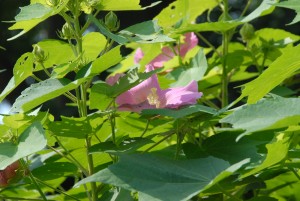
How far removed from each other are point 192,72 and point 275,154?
415 millimetres

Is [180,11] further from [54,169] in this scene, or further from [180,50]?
[54,169]

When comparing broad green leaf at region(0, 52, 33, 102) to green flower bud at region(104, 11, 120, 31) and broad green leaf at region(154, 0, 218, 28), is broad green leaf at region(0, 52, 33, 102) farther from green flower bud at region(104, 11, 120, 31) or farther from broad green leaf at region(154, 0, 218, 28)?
broad green leaf at region(154, 0, 218, 28)

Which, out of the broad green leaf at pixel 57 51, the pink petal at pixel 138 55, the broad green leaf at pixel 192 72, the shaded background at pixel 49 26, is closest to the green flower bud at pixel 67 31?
the broad green leaf at pixel 57 51

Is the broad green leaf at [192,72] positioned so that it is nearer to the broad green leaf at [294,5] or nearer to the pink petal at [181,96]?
the pink petal at [181,96]

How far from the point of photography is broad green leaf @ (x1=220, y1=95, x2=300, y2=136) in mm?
770

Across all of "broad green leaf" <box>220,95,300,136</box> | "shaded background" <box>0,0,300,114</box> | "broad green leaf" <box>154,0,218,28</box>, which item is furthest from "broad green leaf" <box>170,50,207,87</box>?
"shaded background" <box>0,0,300,114</box>

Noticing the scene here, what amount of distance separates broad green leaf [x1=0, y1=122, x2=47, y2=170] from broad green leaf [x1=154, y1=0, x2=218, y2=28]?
413 millimetres

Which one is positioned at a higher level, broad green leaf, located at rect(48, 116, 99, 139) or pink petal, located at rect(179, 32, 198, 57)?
broad green leaf, located at rect(48, 116, 99, 139)

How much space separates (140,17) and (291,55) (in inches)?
127

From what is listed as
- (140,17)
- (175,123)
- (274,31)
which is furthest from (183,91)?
(140,17)

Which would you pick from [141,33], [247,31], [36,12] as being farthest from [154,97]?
[247,31]

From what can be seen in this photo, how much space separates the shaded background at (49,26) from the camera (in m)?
3.81

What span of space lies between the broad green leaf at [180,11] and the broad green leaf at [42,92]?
1.13 feet

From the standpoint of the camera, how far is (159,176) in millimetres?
845
